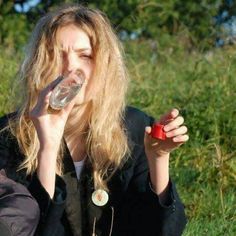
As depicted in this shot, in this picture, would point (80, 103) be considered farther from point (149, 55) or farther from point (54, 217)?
point (149, 55)

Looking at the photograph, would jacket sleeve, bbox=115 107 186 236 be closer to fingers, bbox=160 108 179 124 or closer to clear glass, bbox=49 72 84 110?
fingers, bbox=160 108 179 124

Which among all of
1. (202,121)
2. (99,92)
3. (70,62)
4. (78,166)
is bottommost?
(202,121)

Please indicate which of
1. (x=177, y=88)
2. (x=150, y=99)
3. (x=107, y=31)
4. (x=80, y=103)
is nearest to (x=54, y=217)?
(x=80, y=103)

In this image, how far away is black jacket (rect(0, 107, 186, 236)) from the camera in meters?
2.88

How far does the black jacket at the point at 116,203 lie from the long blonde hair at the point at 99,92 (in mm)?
44

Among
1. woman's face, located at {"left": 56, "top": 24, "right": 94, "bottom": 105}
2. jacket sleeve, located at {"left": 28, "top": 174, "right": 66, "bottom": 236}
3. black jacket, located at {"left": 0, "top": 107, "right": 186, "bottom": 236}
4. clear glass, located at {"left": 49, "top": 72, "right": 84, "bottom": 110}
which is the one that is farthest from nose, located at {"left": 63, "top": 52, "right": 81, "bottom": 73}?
jacket sleeve, located at {"left": 28, "top": 174, "right": 66, "bottom": 236}

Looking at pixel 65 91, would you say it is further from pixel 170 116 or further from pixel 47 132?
pixel 170 116

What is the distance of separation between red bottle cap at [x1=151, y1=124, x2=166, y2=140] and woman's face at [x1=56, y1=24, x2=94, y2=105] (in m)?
0.42

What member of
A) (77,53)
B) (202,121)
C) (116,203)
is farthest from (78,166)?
(202,121)

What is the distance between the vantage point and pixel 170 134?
258 centimetres

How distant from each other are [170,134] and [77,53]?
601 millimetres

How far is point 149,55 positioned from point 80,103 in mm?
4906

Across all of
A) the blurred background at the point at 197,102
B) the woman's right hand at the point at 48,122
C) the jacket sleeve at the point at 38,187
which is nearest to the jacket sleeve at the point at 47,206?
the jacket sleeve at the point at 38,187

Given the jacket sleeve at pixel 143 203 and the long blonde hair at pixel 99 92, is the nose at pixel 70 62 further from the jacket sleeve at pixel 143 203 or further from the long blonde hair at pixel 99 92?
→ the jacket sleeve at pixel 143 203
